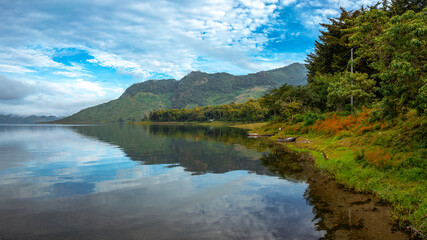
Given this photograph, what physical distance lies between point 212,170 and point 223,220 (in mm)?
14017

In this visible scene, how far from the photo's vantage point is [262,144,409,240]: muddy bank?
11.0m

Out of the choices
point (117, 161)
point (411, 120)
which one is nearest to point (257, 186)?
point (411, 120)

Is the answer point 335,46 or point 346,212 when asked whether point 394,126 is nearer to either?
point 346,212

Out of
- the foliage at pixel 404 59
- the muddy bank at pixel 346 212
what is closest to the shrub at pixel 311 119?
the muddy bank at pixel 346 212

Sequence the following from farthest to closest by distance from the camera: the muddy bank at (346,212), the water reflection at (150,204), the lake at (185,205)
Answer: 1. the water reflection at (150,204)
2. the lake at (185,205)
3. the muddy bank at (346,212)

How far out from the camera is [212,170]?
89.1 ft

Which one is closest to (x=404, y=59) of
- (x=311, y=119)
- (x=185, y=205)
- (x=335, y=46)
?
(x=185, y=205)

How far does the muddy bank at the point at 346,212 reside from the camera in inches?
435

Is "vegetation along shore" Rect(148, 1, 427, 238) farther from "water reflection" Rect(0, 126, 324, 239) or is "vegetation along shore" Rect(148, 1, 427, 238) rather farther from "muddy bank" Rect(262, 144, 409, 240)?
"water reflection" Rect(0, 126, 324, 239)

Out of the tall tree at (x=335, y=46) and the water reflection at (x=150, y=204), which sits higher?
the tall tree at (x=335, y=46)

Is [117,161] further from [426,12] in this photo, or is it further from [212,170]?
[426,12]

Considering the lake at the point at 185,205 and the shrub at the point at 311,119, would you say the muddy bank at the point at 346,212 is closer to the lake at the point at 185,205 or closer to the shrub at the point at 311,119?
the lake at the point at 185,205

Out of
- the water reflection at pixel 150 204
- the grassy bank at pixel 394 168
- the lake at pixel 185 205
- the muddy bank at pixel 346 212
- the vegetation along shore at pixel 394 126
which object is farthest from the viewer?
the vegetation along shore at pixel 394 126

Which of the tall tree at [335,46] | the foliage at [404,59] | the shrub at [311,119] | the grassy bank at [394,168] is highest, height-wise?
the tall tree at [335,46]
